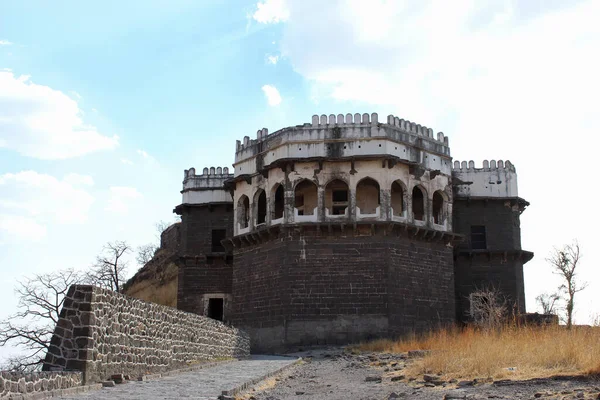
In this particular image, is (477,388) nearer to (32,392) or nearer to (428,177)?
(32,392)

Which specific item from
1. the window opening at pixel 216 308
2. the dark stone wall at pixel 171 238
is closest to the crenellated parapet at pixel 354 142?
the window opening at pixel 216 308

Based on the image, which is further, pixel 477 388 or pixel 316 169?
pixel 316 169

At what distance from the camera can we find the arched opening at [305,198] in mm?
28005

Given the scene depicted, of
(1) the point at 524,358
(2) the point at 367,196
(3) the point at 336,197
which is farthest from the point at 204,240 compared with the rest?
(1) the point at 524,358

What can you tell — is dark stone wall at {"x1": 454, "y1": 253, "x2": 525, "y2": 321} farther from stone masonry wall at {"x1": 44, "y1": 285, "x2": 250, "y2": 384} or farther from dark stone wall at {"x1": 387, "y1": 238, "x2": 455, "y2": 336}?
stone masonry wall at {"x1": 44, "y1": 285, "x2": 250, "y2": 384}

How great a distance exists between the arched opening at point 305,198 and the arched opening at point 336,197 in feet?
2.62

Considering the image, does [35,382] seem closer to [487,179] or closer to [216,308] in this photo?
[216,308]

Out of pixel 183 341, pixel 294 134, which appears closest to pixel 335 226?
pixel 294 134

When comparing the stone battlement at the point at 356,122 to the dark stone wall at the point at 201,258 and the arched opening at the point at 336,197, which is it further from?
the dark stone wall at the point at 201,258

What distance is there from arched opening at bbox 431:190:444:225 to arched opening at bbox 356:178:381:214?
2303 mm

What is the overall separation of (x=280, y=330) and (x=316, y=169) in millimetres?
6130

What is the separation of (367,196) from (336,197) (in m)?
1.27

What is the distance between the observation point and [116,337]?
1116cm

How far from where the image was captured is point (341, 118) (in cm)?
2688
